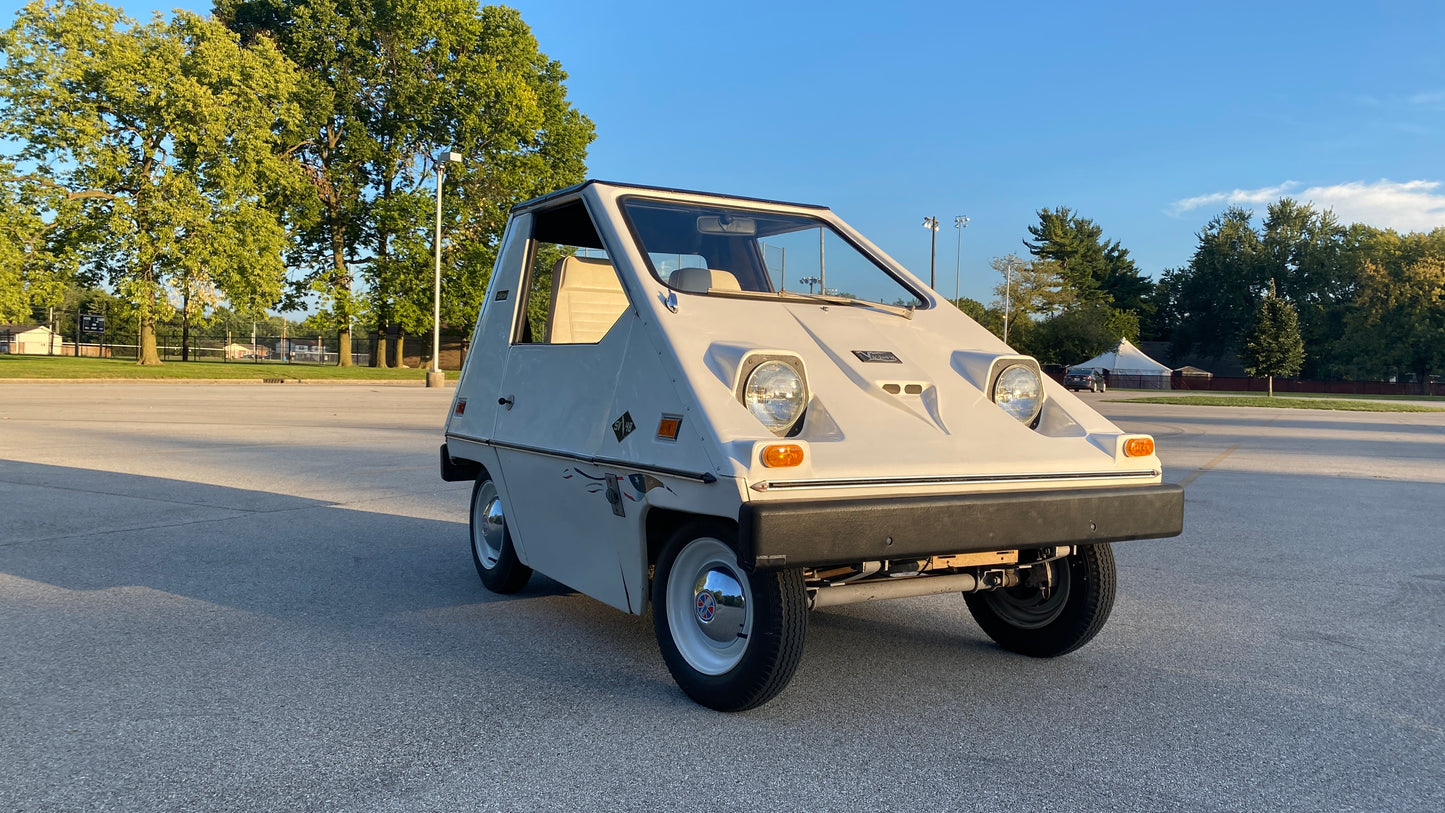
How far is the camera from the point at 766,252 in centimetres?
508

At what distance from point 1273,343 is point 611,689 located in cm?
6416

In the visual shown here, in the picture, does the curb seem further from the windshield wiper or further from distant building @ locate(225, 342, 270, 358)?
distant building @ locate(225, 342, 270, 358)

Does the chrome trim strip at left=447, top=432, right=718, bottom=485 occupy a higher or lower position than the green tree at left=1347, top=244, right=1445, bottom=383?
lower

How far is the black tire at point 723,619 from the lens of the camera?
11.3 feet

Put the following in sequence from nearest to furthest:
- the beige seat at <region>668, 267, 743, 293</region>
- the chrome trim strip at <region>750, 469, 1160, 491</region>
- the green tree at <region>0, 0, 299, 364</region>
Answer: the chrome trim strip at <region>750, 469, 1160, 491</region> < the beige seat at <region>668, 267, 743, 293</region> < the green tree at <region>0, 0, 299, 364</region>

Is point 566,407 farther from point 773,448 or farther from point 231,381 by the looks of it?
point 231,381

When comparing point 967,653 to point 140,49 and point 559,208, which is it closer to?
point 559,208

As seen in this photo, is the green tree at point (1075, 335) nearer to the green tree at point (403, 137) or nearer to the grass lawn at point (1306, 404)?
the grass lawn at point (1306, 404)

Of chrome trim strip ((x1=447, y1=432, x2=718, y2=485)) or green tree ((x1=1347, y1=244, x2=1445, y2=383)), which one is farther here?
green tree ((x1=1347, y1=244, x2=1445, y2=383))

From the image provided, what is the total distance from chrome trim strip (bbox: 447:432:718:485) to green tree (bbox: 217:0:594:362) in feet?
124

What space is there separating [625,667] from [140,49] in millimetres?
38822

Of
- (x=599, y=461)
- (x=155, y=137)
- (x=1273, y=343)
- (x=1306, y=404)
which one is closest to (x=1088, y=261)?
(x=1273, y=343)

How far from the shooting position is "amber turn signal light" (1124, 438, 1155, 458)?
13.4 ft

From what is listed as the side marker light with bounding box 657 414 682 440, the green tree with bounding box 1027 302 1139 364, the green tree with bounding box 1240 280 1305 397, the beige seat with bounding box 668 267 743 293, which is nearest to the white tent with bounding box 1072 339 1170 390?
the green tree with bounding box 1027 302 1139 364
